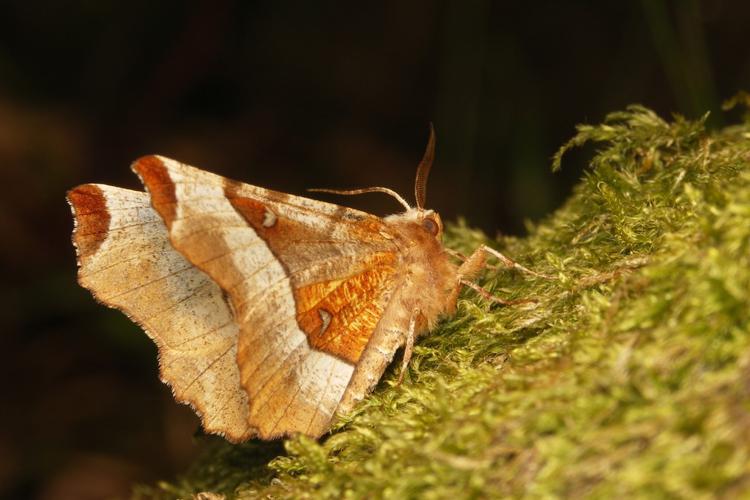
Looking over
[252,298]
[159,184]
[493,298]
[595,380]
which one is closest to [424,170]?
[493,298]

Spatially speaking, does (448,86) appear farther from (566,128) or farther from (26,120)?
(26,120)

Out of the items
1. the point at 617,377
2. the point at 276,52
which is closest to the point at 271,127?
the point at 276,52

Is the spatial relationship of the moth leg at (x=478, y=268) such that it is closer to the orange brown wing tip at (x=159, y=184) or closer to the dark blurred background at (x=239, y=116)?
the orange brown wing tip at (x=159, y=184)

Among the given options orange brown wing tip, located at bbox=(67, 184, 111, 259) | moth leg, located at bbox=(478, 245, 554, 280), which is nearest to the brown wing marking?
moth leg, located at bbox=(478, 245, 554, 280)

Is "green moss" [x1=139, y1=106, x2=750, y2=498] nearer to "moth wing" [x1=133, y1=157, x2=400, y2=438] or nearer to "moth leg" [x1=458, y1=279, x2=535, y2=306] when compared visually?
"moth leg" [x1=458, y1=279, x2=535, y2=306]

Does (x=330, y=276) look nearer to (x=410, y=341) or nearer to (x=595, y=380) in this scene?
(x=410, y=341)

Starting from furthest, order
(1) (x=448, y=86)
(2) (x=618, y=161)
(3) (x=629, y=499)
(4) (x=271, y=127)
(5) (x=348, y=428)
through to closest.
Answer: (4) (x=271, y=127) → (1) (x=448, y=86) → (2) (x=618, y=161) → (5) (x=348, y=428) → (3) (x=629, y=499)

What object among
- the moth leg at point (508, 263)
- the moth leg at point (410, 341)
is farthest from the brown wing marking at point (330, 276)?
the moth leg at point (508, 263)
